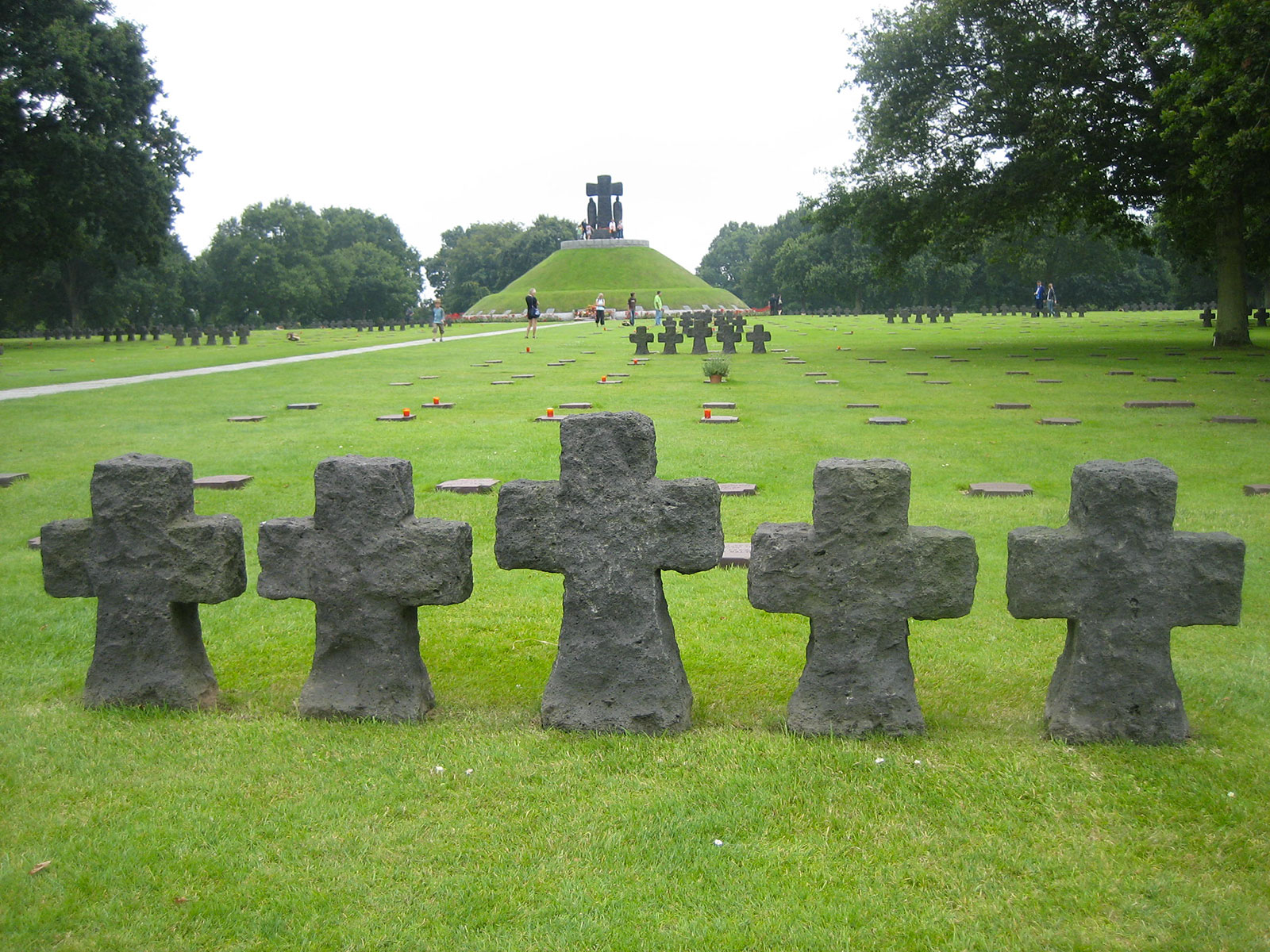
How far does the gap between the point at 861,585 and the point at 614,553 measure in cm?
96

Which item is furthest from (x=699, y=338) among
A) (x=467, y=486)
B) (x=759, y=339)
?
(x=467, y=486)

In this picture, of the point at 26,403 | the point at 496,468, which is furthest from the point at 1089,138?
the point at 26,403

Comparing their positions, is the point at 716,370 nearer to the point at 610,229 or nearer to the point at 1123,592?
the point at 1123,592

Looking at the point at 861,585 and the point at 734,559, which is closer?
the point at 861,585

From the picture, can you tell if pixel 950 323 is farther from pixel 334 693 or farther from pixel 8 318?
pixel 8 318

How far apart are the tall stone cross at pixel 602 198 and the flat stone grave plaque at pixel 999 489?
250 feet

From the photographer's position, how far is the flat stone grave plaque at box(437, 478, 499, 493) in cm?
858

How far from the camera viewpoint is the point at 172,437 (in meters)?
12.4

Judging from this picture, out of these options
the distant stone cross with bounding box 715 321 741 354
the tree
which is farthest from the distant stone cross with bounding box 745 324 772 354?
the tree

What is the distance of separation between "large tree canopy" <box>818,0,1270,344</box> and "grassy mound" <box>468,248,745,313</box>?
3929 cm

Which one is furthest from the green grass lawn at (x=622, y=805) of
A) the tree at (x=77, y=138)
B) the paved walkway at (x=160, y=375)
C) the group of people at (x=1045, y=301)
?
the group of people at (x=1045, y=301)

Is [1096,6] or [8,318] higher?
[1096,6]

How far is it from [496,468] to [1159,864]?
7.26 metres

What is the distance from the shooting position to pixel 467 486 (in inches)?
338
